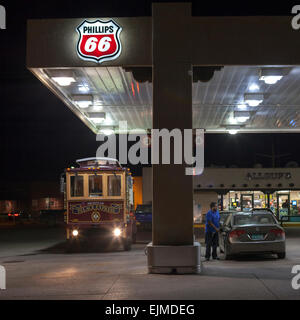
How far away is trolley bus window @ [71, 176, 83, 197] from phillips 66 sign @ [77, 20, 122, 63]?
24.3ft

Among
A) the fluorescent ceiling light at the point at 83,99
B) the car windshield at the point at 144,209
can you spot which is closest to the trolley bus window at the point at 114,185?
the fluorescent ceiling light at the point at 83,99

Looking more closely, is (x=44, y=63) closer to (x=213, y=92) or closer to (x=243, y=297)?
(x=213, y=92)

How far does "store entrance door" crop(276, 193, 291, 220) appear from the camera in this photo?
40938 millimetres

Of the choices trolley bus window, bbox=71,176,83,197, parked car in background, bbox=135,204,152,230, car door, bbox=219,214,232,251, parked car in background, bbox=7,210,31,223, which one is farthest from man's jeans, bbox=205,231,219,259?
parked car in background, bbox=7,210,31,223

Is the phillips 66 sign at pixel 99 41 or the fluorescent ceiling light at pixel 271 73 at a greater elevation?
the phillips 66 sign at pixel 99 41

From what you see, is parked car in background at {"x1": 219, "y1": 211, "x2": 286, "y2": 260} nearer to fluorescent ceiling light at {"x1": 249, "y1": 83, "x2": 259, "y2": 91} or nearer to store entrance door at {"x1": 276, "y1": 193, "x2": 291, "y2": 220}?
fluorescent ceiling light at {"x1": 249, "y1": 83, "x2": 259, "y2": 91}

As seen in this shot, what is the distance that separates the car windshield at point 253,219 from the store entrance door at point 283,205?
26343 millimetres

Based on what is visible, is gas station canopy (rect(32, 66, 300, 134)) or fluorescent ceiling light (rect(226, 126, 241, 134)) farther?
fluorescent ceiling light (rect(226, 126, 241, 134))

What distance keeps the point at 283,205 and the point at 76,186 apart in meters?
26.4

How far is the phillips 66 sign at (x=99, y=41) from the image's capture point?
1240 cm

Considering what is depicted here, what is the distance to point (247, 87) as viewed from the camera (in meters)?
15.5

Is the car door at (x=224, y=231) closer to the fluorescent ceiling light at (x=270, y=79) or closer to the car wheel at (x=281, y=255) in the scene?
the car wheel at (x=281, y=255)

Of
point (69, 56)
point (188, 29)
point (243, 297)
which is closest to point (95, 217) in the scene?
point (69, 56)

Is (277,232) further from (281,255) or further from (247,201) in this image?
(247,201)
